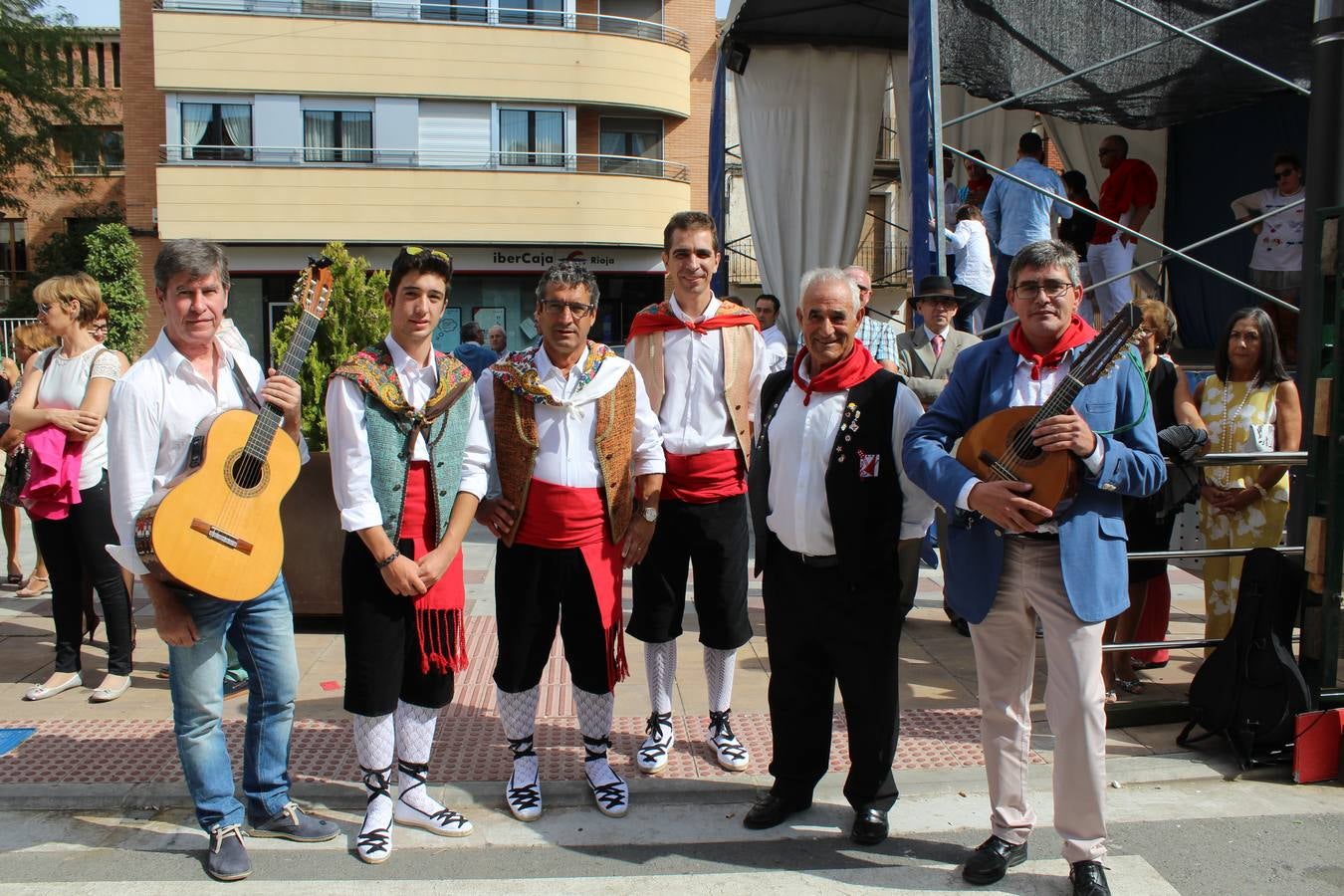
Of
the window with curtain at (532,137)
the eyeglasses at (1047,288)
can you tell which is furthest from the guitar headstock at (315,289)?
the window with curtain at (532,137)

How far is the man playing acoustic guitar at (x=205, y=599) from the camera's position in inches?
131

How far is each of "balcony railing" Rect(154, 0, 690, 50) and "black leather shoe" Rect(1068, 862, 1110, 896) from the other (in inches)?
925

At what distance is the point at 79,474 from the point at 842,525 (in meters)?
3.75

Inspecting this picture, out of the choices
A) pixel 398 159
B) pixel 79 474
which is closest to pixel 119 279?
pixel 398 159

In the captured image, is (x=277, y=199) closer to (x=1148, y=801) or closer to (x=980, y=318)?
(x=980, y=318)

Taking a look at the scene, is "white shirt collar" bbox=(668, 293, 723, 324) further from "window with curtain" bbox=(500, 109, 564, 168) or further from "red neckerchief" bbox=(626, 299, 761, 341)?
"window with curtain" bbox=(500, 109, 564, 168)

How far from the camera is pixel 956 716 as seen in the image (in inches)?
194

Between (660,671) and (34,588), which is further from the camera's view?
(34,588)

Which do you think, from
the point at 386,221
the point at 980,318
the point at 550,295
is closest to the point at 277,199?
the point at 386,221

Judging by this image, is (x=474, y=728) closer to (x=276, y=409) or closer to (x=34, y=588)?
(x=276, y=409)

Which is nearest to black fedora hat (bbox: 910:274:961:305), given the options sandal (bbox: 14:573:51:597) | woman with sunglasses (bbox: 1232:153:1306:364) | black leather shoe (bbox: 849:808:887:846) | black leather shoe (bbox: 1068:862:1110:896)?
black leather shoe (bbox: 849:808:887:846)

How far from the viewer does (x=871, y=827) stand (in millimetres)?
3707

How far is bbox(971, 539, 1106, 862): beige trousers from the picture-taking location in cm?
330

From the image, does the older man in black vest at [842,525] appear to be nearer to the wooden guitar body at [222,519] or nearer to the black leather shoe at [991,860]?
the black leather shoe at [991,860]
